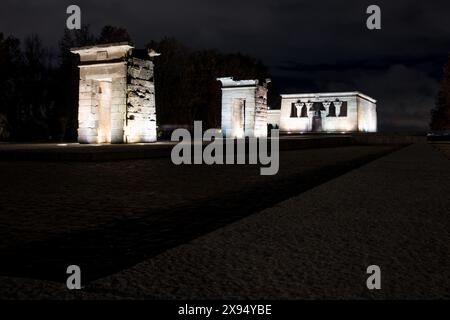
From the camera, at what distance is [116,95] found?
17.9 meters

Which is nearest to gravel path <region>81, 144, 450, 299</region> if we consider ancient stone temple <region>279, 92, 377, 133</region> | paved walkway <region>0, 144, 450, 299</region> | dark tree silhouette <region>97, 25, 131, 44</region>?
paved walkway <region>0, 144, 450, 299</region>

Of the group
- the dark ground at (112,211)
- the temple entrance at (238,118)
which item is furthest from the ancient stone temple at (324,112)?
the dark ground at (112,211)

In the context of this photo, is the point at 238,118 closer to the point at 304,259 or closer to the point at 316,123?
the point at 304,259

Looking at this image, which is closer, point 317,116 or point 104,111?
point 104,111

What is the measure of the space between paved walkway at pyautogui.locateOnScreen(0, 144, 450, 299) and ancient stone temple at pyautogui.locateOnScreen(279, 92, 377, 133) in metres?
47.6

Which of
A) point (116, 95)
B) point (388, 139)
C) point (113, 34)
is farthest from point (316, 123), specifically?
point (116, 95)

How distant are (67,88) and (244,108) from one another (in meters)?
14.9

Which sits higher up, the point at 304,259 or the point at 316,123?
the point at 316,123

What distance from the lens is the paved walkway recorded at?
2416 mm
